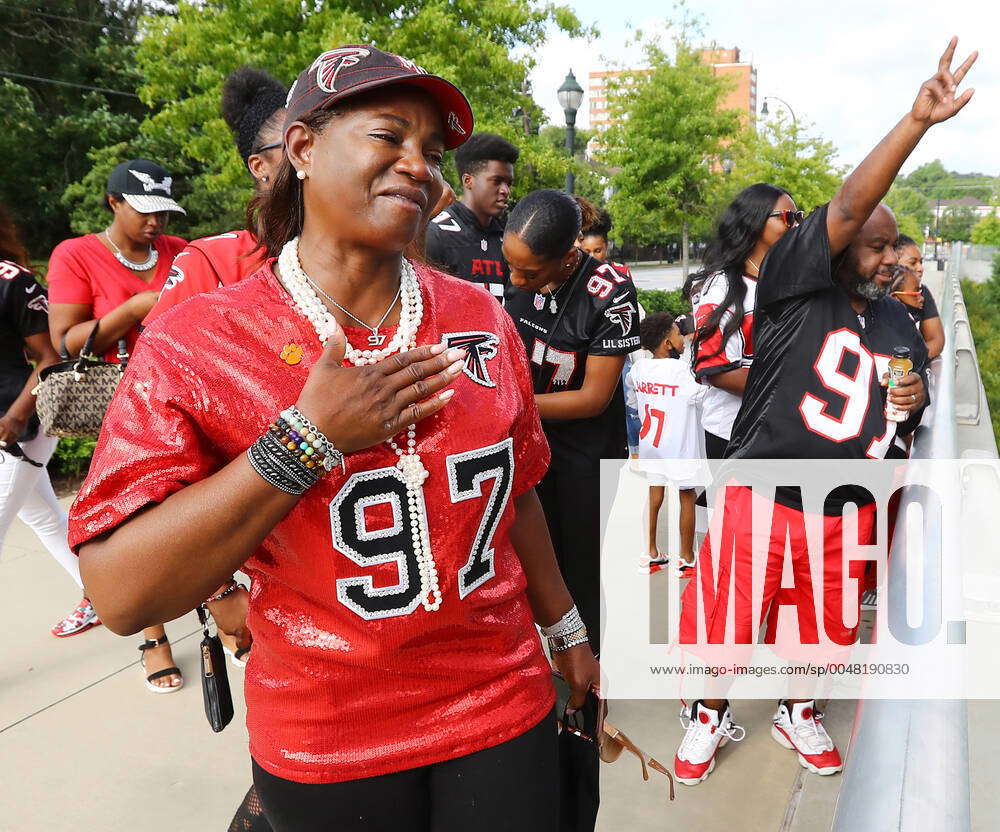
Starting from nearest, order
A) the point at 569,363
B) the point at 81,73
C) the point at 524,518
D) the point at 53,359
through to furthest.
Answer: the point at 524,518
the point at 569,363
the point at 53,359
the point at 81,73

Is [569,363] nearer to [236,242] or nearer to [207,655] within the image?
[236,242]

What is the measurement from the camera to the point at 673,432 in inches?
199

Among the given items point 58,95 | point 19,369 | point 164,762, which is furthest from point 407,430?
point 58,95

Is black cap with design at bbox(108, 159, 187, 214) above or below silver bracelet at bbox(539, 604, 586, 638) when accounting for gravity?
above

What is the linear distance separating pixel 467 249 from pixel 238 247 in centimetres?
157

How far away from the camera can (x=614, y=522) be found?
5656mm

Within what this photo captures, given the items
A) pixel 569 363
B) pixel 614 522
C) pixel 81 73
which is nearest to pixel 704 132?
pixel 81 73

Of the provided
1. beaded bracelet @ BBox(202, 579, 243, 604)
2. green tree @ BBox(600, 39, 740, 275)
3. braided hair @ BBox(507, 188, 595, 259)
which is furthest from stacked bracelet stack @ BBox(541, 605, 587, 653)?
green tree @ BBox(600, 39, 740, 275)

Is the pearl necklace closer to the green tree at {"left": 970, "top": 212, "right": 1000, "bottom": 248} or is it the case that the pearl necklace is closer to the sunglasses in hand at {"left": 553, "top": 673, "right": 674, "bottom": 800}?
the sunglasses in hand at {"left": 553, "top": 673, "right": 674, "bottom": 800}

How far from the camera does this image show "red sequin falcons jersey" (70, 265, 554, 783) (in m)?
1.25

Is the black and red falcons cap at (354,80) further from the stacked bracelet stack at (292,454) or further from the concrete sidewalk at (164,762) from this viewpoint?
the concrete sidewalk at (164,762)

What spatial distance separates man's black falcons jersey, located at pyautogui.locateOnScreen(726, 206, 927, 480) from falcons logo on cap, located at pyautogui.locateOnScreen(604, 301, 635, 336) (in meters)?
0.55

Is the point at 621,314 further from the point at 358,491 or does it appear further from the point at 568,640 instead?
the point at 358,491

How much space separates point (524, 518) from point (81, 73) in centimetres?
2283
